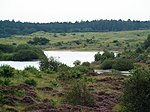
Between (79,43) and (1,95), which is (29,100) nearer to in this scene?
(1,95)

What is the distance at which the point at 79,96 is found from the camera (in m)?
34.9

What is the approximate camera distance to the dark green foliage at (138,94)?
93.4 feet

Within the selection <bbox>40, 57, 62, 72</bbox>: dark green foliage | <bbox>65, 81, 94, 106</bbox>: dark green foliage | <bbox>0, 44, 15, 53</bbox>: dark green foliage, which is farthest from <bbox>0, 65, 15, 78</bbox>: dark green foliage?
<bbox>0, 44, 15, 53</bbox>: dark green foliage

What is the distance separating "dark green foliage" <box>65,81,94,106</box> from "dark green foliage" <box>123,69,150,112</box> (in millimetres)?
6222

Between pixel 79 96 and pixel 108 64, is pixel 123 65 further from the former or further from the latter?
pixel 79 96

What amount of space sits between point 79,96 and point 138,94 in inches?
291

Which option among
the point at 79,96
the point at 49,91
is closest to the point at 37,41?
the point at 49,91

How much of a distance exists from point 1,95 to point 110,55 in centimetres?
5712

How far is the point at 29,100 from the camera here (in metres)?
34.2

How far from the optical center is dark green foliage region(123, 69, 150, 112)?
2847cm

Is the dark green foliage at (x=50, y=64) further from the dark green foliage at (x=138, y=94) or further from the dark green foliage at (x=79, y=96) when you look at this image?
the dark green foliage at (x=138, y=94)

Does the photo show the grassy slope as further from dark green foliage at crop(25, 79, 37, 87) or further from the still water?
the still water

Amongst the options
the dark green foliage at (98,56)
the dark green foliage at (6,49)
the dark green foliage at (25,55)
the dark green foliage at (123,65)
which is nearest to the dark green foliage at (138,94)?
the dark green foliage at (123,65)

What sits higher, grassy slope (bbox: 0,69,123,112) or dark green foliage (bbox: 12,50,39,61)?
grassy slope (bbox: 0,69,123,112)
